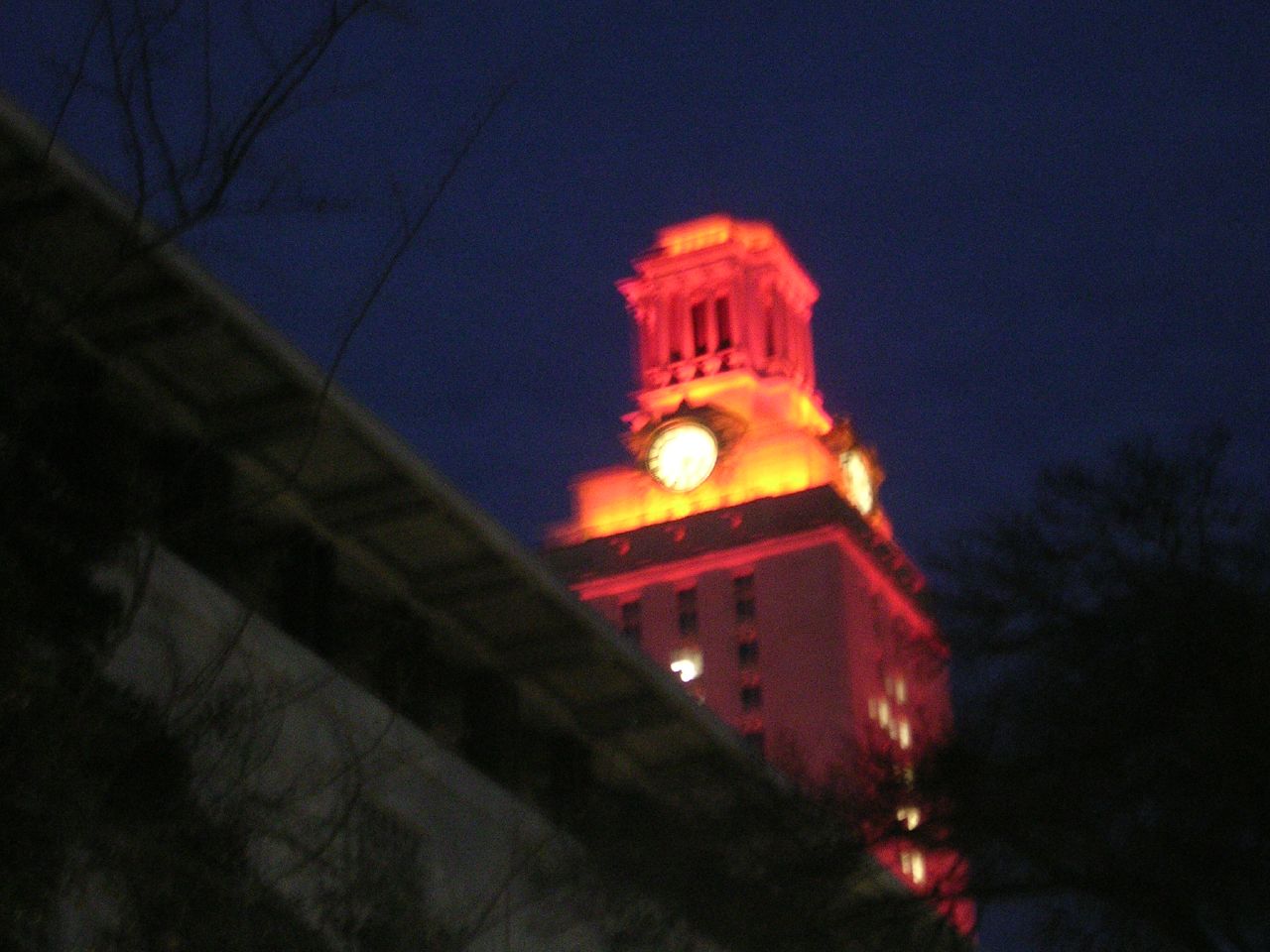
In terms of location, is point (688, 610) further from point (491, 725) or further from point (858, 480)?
point (491, 725)

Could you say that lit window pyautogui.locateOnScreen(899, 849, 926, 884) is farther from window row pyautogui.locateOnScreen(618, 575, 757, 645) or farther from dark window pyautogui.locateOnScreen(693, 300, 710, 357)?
dark window pyautogui.locateOnScreen(693, 300, 710, 357)

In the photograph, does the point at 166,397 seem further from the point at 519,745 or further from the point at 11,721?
the point at 11,721

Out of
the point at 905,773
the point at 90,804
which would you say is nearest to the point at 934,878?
the point at 905,773

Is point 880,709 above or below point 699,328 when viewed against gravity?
below

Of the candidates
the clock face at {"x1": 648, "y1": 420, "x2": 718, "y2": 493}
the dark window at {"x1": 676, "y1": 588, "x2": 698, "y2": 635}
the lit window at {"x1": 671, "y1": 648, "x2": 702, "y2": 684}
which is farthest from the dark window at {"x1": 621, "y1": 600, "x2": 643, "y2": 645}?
the clock face at {"x1": 648, "y1": 420, "x2": 718, "y2": 493}

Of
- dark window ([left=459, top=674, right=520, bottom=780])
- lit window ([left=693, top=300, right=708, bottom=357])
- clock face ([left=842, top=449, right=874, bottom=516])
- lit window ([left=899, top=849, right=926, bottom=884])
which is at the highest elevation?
lit window ([left=693, top=300, right=708, bottom=357])

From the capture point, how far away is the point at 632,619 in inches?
4235

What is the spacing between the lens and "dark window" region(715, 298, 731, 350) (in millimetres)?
114062

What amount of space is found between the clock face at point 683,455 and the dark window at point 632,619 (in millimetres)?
6100

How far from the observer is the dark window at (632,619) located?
107m

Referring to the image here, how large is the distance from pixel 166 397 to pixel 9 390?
1479cm

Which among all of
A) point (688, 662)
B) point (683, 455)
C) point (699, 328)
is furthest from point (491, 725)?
point (699, 328)

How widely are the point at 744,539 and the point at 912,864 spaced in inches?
3444

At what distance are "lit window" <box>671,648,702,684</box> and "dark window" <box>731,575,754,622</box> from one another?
108 inches
